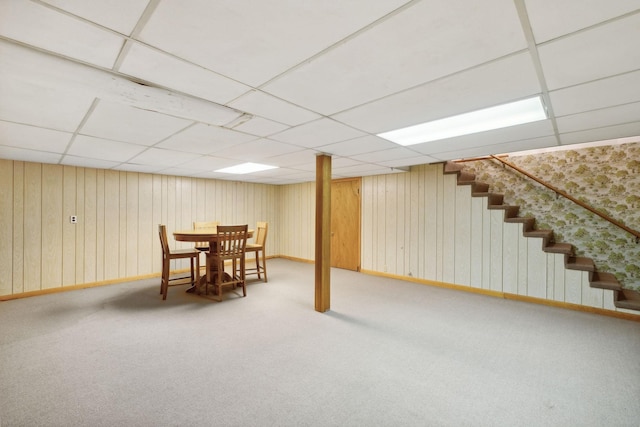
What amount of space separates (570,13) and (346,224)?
208 inches

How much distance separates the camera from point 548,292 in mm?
3875

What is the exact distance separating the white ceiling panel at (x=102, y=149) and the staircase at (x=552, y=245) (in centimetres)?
469

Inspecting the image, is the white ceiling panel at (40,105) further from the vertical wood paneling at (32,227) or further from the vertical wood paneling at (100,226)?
the vertical wood paneling at (100,226)

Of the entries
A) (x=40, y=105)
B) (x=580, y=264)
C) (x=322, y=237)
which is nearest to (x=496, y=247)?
(x=580, y=264)

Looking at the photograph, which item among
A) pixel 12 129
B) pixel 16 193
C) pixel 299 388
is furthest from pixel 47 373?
pixel 16 193

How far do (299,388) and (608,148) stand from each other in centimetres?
484

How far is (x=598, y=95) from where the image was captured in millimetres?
1854

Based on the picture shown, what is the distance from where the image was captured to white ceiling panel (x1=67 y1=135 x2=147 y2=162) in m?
3.00

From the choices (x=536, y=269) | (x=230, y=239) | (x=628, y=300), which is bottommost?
(x=628, y=300)

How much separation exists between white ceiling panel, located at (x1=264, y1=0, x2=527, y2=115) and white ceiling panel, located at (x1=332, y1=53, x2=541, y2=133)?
10cm

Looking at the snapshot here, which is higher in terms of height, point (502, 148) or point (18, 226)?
point (502, 148)

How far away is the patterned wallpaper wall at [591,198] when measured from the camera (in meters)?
3.55

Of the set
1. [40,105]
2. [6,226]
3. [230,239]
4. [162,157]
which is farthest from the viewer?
[230,239]

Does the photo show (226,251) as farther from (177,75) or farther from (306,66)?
(306,66)
